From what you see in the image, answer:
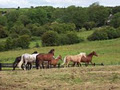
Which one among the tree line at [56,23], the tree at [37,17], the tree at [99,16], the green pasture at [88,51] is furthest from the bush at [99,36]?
the tree at [37,17]

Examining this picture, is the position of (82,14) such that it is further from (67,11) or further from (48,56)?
(48,56)

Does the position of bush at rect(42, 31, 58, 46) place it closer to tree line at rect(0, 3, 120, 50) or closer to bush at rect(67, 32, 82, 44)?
tree line at rect(0, 3, 120, 50)

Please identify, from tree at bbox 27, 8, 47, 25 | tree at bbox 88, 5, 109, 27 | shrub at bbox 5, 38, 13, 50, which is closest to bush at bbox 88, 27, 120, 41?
shrub at bbox 5, 38, 13, 50

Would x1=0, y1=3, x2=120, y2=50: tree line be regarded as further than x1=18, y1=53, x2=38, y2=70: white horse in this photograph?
Yes

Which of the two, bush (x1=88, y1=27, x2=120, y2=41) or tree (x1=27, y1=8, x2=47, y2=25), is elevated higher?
tree (x1=27, y1=8, x2=47, y2=25)

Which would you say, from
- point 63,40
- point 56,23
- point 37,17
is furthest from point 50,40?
point 37,17

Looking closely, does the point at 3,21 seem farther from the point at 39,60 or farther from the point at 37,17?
the point at 39,60

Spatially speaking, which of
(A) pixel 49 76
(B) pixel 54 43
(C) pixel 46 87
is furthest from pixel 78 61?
(B) pixel 54 43

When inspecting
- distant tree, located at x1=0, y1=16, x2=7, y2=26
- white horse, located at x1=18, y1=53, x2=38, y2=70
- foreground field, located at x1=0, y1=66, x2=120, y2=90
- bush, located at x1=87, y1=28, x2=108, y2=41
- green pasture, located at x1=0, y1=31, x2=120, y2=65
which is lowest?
green pasture, located at x1=0, y1=31, x2=120, y2=65

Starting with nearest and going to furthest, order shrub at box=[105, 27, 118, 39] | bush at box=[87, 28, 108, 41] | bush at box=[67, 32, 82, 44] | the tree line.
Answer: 1. the tree line
2. bush at box=[67, 32, 82, 44]
3. bush at box=[87, 28, 108, 41]
4. shrub at box=[105, 27, 118, 39]

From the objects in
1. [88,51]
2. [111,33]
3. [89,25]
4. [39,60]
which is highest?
[89,25]

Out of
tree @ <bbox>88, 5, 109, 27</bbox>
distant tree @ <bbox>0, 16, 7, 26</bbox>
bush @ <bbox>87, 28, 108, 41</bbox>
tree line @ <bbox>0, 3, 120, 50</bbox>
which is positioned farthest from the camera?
distant tree @ <bbox>0, 16, 7, 26</bbox>

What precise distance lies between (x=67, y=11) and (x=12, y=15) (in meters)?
22.9

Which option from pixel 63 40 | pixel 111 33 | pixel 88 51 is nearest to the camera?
pixel 88 51
